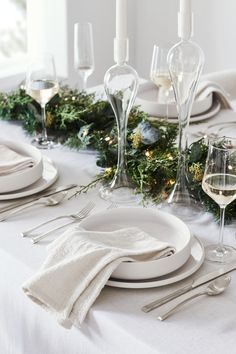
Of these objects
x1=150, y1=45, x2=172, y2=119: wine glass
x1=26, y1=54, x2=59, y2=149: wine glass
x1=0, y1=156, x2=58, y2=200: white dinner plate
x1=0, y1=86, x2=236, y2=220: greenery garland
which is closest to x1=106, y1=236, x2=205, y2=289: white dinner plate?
x1=0, y1=86, x2=236, y2=220: greenery garland

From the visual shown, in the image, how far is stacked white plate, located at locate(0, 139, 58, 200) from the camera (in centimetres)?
147

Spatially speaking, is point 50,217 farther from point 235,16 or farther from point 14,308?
point 235,16

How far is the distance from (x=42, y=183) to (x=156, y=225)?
0.34 m

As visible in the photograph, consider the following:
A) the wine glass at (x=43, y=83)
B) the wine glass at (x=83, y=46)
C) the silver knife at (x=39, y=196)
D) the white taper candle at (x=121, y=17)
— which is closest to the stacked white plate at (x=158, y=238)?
the silver knife at (x=39, y=196)

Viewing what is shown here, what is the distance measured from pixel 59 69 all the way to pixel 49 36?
7.6 inches

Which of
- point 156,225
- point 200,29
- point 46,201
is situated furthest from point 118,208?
point 200,29

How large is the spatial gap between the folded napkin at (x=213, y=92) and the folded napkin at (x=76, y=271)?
1034 mm

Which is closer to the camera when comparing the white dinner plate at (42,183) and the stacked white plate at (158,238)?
the stacked white plate at (158,238)

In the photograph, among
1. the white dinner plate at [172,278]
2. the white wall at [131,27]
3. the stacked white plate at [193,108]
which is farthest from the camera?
the white wall at [131,27]

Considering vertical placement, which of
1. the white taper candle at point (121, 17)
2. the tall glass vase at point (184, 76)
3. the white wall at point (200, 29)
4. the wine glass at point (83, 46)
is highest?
the white taper candle at point (121, 17)

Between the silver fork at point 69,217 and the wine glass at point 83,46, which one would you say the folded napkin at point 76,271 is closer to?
the silver fork at point 69,217

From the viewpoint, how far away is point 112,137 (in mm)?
1672

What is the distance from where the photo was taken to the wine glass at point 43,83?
1753 millimetres

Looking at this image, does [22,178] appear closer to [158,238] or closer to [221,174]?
[158,238]
